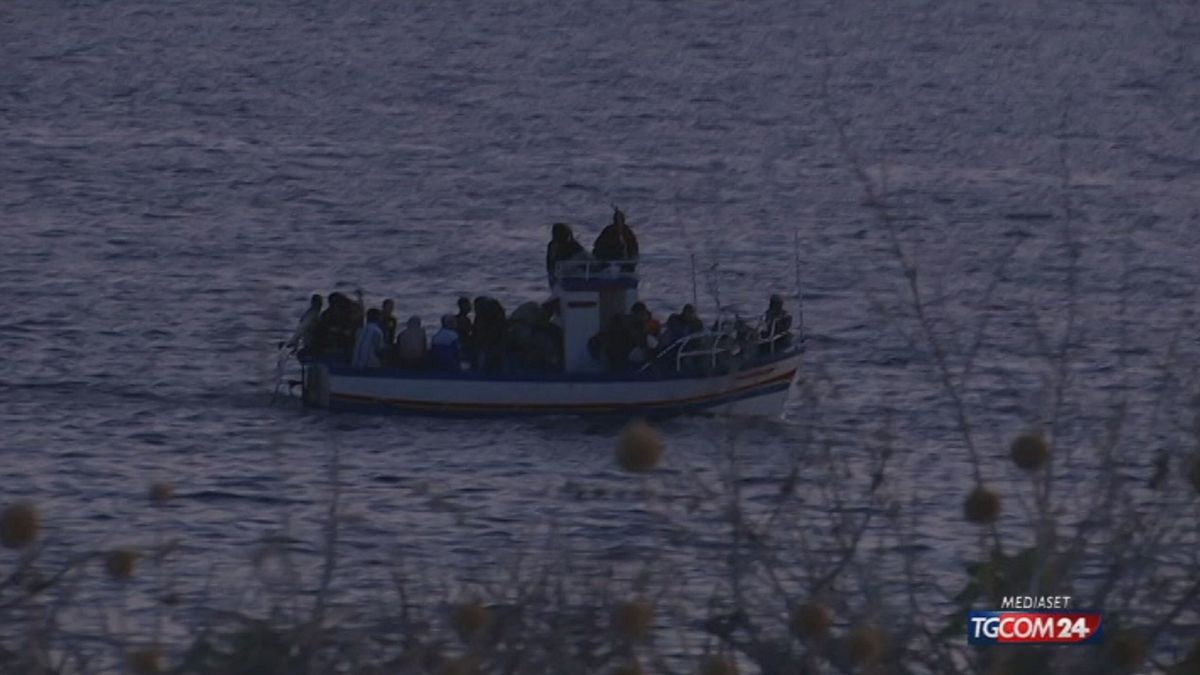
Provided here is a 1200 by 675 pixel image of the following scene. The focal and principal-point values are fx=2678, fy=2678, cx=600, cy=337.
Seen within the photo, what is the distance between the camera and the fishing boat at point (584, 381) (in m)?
28.2

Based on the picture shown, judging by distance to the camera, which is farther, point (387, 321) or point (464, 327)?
point (387, 321)

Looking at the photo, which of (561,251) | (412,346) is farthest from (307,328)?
(561,251)

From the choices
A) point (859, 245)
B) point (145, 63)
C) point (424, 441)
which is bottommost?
point (424, 441)

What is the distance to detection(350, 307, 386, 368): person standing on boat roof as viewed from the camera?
29031 millimetres

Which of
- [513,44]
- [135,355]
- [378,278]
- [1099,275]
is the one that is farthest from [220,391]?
[513,44]

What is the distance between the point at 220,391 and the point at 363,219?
21.8 metres

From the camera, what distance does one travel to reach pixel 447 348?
96.1 ft

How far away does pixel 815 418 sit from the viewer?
5590mm

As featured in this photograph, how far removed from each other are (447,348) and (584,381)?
156 cm

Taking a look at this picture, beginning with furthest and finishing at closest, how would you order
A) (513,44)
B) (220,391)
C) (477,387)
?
(513,44), (220,391), (477,387)

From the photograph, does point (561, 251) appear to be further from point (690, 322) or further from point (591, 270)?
point (690, 322)

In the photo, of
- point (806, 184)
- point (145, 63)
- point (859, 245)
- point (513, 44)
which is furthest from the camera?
point (513, 44)

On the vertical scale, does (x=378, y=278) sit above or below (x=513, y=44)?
below

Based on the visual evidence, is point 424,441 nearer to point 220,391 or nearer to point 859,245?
point 220,391
